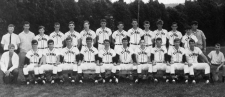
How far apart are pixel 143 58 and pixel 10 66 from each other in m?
3.67

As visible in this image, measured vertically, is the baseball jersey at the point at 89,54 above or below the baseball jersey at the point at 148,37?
below

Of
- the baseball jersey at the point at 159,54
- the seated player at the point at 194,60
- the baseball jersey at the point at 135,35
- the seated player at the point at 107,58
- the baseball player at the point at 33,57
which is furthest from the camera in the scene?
the baseball jersey at the point at 135,35

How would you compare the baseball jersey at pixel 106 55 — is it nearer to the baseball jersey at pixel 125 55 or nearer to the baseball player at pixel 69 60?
the baseball jersey at pixel 125 55

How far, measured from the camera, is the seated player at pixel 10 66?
7.43m

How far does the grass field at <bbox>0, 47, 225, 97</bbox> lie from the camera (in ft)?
20.5

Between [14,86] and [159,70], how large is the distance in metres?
3.81

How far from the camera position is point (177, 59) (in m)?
7.61

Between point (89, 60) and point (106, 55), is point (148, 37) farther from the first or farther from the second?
→ point (89, 60)

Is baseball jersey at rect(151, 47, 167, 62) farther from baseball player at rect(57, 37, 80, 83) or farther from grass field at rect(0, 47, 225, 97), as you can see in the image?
baseball player at rect(57, 37, 80, 83)

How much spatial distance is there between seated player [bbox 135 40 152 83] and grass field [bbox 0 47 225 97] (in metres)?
0.48

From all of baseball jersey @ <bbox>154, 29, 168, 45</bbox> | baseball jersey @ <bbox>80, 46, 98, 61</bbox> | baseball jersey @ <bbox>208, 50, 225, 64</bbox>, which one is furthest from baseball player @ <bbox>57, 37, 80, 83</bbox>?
baseball jersey @ <bbox>208, 50, 225, 64</bbox>

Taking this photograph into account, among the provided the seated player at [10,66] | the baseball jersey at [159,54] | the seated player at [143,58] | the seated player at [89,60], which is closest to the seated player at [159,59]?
the baseball jersey at [159,54]

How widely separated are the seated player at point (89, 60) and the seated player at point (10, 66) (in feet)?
5.73

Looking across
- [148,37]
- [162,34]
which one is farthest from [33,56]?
[162,34]
